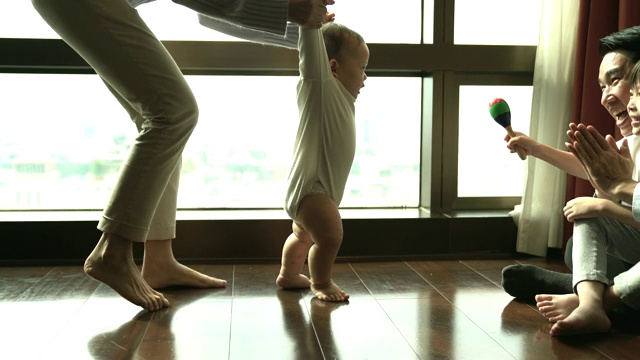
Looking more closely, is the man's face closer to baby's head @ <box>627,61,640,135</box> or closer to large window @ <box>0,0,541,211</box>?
baby's head @ <box>627,61,640,135</box>

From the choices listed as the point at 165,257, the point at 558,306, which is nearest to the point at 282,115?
the point at 165,257

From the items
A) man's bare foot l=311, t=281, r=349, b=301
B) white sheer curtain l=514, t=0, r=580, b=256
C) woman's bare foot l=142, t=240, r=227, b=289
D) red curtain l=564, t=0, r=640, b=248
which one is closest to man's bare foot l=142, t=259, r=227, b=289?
woman's bare foot l=142, t=240, r=227, b=289

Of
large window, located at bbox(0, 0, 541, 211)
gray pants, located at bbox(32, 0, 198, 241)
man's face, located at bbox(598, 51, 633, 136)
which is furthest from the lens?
large window, located at bbox(0, 0, 541, 211)

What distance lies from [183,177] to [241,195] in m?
0.22

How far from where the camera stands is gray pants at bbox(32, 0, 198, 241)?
1.51m

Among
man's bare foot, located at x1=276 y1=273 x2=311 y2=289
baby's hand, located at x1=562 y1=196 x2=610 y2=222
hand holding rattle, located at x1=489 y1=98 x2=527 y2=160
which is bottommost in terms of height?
man's bare foot, located at x1=276 y1=273 x2=311 y2=289

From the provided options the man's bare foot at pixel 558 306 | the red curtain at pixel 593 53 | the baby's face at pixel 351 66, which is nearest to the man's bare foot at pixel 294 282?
the baby's face at pixel 351 66

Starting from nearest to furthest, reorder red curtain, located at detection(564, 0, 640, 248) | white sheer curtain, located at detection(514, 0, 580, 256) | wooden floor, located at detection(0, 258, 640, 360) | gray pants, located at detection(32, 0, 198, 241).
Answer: wooden floor, located at detection(0, 258, 640, 360) < gray pants, located at detection(32, 0, 198, 241) < red curtain, located at detection(564, 0, 640, 248) < white sheer curtain, located at detection(514, 0, 580, 256)

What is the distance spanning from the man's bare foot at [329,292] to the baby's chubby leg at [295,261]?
0.09 m

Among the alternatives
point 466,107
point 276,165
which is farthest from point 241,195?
point 466,107

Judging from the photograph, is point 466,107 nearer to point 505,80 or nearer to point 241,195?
point 505,80

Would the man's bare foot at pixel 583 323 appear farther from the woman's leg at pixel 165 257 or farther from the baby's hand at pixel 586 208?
the woman's leg at pixel 165 257

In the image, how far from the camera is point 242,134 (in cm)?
255

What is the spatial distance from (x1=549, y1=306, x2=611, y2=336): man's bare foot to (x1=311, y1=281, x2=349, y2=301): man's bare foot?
1.75 ft
